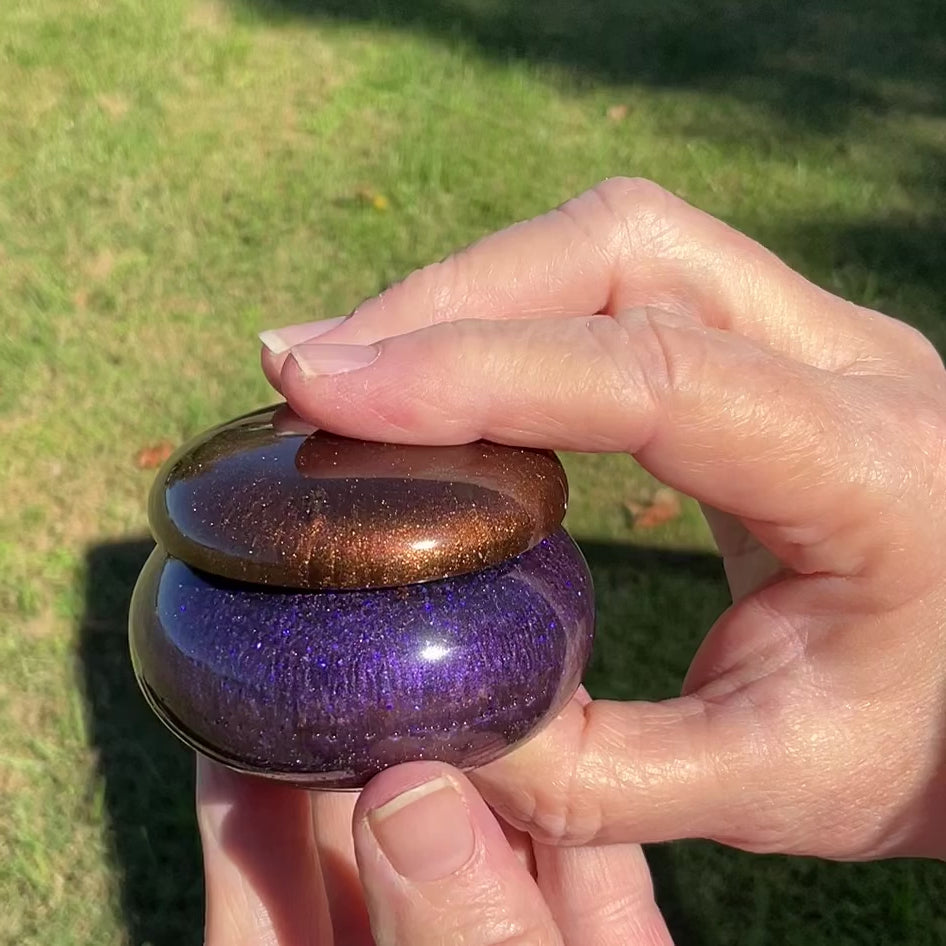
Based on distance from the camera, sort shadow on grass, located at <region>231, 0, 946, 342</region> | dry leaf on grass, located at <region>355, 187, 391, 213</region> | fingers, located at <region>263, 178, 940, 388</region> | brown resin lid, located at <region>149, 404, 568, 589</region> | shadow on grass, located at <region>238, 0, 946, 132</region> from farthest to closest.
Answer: shadow on grass, located at <region>238, 0, 946, 132</region> → shadow on grass, located at <region>231, 0, 946, 342</region> → dry leaf on grass, located at <region>355, 187, 391, 213</region> → fingers, located at <region>263, 178, 940, 388</region> → brown resin lid, located at <region>149, 404, 568, 589</region>

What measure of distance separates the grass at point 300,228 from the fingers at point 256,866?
2.27ft

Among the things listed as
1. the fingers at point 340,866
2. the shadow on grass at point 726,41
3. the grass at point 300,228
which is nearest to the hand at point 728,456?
the fingers at point 340,866

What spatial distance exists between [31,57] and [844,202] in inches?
171

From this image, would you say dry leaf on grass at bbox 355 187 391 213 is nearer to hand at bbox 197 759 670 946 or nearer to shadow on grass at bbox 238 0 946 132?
shadow on grass at bbox 238 0 946 132

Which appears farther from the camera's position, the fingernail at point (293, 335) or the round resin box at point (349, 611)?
the fingernail at point (293, 335)

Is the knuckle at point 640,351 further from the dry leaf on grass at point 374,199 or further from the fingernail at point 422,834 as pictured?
the dry leaf on grass at point 374,199

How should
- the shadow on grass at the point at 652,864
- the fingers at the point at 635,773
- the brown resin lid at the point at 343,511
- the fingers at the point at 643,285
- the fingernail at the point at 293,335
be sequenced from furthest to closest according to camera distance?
1. the shadow on grass at the point at 652,864
2. the fingers at the point at 643,285
3. the fingernail at the point at 293,335
4. the fingers at the point at 635,773
5. the brown resin lid at the point at 343,511

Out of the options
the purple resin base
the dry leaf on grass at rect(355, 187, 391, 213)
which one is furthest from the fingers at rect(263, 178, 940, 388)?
the dry leaf on grass at rect(355, 187, 391, 213)

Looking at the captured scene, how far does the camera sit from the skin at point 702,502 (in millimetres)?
1875

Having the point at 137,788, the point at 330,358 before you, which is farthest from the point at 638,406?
the point at 137,788

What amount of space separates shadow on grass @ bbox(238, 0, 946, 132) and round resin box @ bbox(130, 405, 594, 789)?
4.98 metres

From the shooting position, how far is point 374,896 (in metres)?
1.74

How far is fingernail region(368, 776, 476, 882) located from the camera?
5.55 ft

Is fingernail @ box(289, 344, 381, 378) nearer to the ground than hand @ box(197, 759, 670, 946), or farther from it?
farther from it
